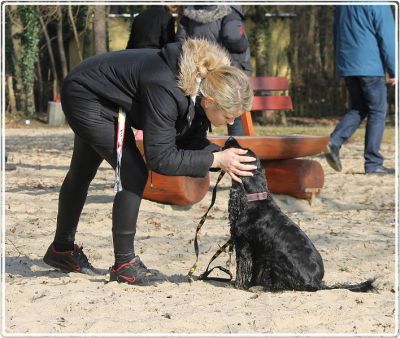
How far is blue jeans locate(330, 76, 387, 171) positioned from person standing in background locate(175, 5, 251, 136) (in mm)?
2198

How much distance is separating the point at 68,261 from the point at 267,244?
50.5 inches

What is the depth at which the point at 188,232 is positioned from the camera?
21.4 ft

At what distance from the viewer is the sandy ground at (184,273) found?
3.95m

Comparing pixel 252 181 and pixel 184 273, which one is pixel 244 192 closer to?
pixel 252 181

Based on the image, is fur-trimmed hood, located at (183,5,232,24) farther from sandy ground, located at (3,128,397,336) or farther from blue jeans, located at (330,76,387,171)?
blue jeans, located at (330,76,387,171)

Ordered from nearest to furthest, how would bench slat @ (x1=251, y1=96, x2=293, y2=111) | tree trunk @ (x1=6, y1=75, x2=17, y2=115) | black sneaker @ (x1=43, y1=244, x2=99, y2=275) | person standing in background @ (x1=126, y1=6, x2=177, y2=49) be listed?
black sneaker @ (x1=43, y1=244, x2=99, y2=275), person standing in background @ (x1=126, y1=6, x2=177, y2=49), bench slat @ (x1=251, y1=96, x2=293, y2=111), tree trunk @ (x1=6, y1=75, x2=17, y2=115)

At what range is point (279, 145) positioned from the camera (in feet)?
25.0

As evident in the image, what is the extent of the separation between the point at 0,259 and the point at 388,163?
6.64 metres

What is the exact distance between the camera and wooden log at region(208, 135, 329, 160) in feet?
24.7

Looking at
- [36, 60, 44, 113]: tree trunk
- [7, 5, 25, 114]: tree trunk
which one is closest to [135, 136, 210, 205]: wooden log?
[7, 5, 25, 114]: tree trunk

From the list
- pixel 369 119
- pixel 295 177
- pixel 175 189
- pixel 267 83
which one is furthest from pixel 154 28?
pixel 267 83

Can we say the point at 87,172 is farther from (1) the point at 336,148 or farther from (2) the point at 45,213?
(1) the point at 336,148

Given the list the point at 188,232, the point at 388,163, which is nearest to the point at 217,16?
the point at 188,232

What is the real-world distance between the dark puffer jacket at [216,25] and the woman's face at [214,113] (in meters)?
3.47
